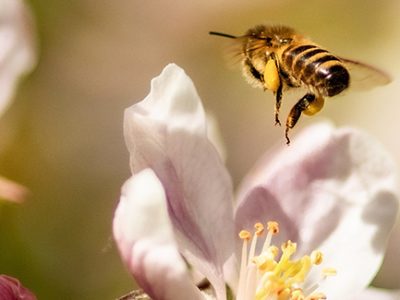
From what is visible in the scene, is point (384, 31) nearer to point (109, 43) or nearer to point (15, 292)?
point (109, 43)

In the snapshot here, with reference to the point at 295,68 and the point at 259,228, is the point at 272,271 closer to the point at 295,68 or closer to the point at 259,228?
the point at 259,228

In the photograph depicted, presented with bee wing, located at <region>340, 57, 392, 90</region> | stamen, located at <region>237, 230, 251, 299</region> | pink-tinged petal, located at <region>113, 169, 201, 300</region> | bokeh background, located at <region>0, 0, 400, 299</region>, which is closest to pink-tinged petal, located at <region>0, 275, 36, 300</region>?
pink-tinged petal, located at <region>113, 169, 201, 300</region>

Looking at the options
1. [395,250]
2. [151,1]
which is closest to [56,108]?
[151,1]

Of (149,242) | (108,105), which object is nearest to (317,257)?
(149,242)

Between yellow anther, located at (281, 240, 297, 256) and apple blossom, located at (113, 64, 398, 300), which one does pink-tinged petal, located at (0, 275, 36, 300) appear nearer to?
apple blossom, located at (113, 64, 398, 300)

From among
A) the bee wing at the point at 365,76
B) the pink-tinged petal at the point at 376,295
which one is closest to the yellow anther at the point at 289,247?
the pink-tinged petal at the point at 376,295

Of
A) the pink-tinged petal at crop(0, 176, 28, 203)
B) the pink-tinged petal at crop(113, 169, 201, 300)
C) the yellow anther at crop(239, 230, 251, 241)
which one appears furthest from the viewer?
the pink-tinged petal at crop(0, 176, 28, 203)
